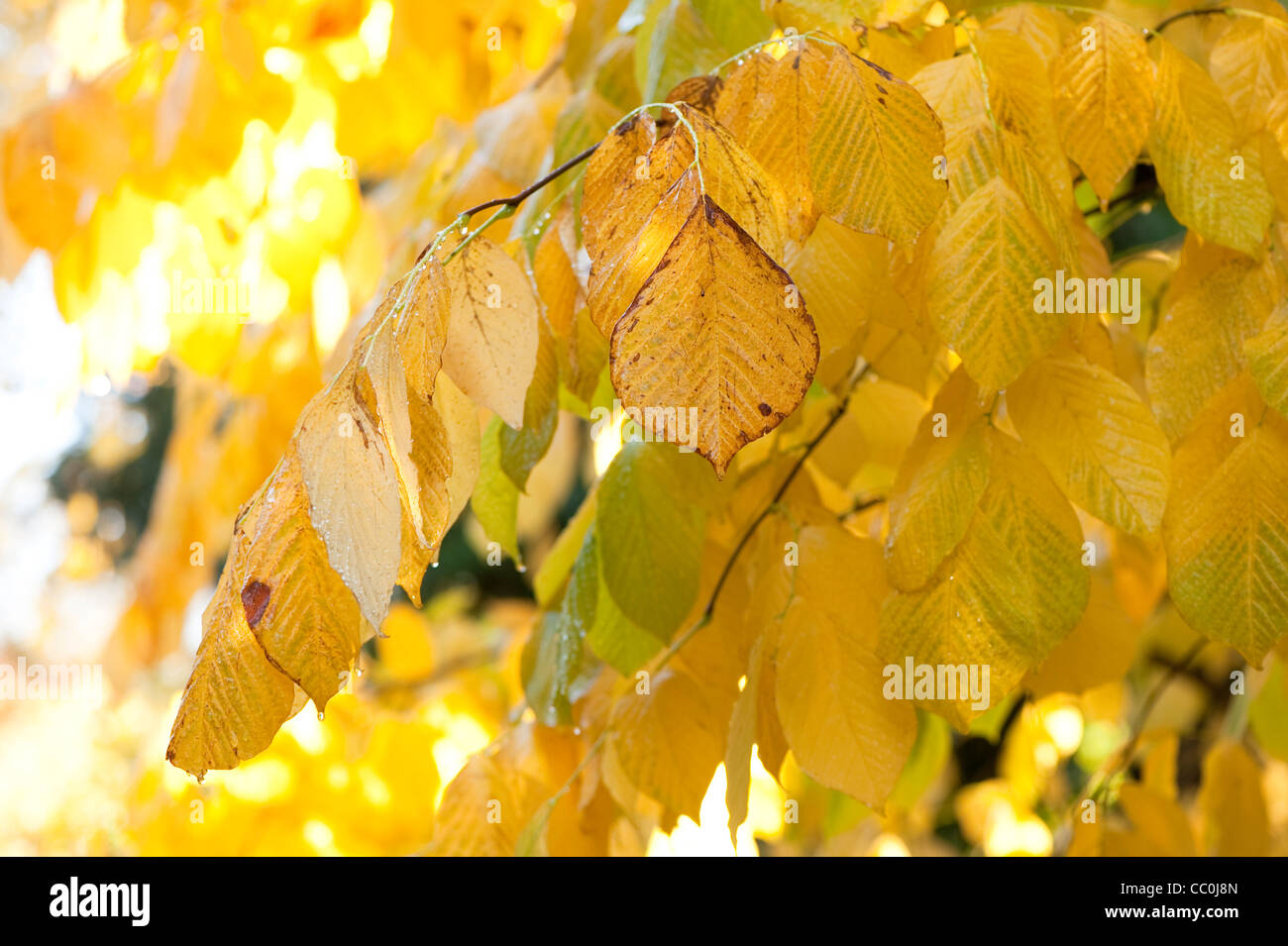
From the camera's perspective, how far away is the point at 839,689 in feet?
1.96

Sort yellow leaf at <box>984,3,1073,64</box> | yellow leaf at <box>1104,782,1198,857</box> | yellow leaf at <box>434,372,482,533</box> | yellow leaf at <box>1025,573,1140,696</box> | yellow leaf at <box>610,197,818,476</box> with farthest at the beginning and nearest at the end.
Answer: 1. yellow leaf at <box>1104,782,1198,857</box>
2. yellow leaf at <box>1025,573,1140,696</box>
3. yellow leaf at <box>984,3,1073,64</box>
4. yellow leaf at <box>434,372,482,533</box>
5. yellow leaf at <box>610,197,818,476</box>

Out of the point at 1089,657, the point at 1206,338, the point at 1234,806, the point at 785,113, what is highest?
the point at 785,113

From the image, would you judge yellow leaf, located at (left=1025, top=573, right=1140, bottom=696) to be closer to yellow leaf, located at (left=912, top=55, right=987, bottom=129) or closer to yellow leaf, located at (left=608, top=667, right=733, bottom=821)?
yellow leaf, located at (left=608, top=667, right=733, bottom=821)

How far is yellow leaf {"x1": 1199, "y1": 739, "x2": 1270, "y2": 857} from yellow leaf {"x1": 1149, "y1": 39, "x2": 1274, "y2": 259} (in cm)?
80

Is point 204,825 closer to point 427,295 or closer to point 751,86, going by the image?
point 427,295

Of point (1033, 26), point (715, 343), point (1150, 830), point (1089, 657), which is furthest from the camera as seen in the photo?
point (1150, 830)

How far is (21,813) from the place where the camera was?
521 centimetres

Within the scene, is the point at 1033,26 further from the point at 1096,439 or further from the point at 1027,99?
the point at 1096,439

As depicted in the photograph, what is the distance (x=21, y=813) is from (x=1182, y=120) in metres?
6.09

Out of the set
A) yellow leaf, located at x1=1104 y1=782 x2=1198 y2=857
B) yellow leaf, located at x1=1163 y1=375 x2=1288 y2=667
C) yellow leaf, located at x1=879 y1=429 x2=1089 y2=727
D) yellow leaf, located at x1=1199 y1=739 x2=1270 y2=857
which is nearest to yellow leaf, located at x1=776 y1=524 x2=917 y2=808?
yellow leaf, located at x1=879 y1=429 x2=1089 y2=727

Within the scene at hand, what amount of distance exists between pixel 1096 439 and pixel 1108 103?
0.65 ft

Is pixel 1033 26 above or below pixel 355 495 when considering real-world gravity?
above

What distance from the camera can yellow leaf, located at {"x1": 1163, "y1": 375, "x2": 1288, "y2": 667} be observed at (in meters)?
0.53

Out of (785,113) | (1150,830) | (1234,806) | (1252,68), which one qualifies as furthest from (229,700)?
(1234,806)
